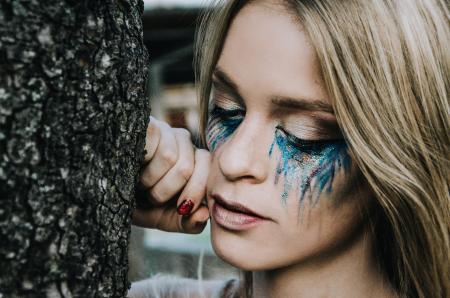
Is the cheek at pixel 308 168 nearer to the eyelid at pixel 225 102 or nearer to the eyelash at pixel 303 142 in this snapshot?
the eyelash at pixel 303 142

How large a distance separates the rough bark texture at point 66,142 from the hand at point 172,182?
1.04 ft

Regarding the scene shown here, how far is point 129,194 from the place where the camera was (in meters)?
1.39

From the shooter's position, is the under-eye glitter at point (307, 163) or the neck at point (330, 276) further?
the neck at point (330, 276)

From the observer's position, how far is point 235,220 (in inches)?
65.9

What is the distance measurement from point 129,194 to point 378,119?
737 mm

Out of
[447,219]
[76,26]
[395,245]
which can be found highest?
[76,26]

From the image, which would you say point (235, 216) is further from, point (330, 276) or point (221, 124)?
point (330, 276)

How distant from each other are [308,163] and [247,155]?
7.5 inches

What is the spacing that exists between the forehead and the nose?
0.36ft

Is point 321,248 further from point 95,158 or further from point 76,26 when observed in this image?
point 76,26

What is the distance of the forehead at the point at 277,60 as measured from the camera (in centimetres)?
162

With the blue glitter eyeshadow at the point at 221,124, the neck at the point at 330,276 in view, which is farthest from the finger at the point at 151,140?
the neck at the point at 330,276

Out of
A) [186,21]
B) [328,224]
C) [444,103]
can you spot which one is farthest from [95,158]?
[186,21]

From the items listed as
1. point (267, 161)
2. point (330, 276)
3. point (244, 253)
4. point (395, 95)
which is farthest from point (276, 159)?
point (330, 276)
